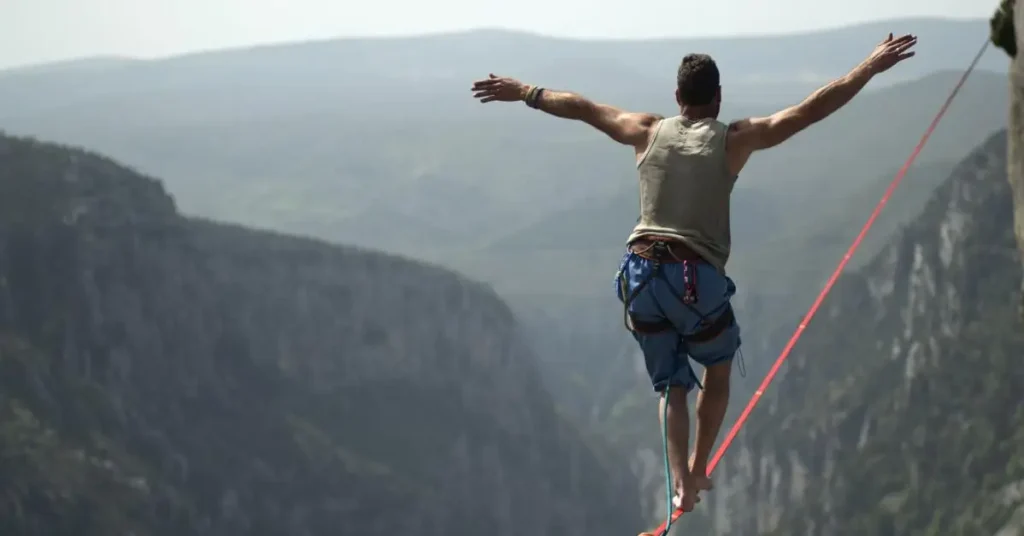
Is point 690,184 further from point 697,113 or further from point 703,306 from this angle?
point 703,306

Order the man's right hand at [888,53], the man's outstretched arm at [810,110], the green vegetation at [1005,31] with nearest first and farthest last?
1. the man's outstretched arm at [810,110]
2. the man's right hand at [888,53]
3. the green vegetation at [1005,31]

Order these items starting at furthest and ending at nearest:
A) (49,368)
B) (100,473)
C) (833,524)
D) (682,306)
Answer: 1. (833,524)
2. (49,368)
3. (100,473)
4. (682,306)

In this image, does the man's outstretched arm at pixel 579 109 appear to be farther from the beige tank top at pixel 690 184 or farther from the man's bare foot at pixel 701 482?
the man's bare foot at pixel 701 482

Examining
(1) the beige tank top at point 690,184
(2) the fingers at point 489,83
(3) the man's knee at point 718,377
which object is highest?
(2) the fingers at point 489,83

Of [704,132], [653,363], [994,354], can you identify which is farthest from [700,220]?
[994,354]

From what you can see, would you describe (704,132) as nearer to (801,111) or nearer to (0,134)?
(801,111)

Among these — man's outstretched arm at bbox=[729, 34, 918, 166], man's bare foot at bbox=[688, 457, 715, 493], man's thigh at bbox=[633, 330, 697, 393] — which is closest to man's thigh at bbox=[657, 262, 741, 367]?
man's thigh at bbox=[633, 330, 697, 393]

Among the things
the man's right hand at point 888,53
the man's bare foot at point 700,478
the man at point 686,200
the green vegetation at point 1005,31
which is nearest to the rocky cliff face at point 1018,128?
the green vegetation at point 1005,31
